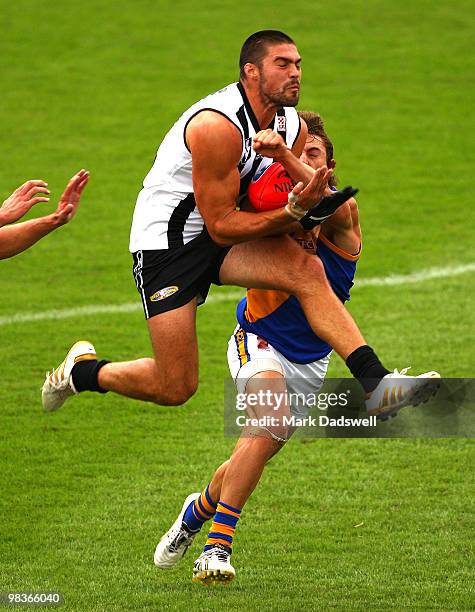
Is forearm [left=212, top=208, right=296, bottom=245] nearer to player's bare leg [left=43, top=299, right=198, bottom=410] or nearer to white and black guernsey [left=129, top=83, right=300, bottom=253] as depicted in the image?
white and black guernsey [left=129, top=83, right=300, bottom=253]

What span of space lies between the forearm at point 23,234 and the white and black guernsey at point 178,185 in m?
0.53

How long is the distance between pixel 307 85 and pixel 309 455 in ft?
37.0

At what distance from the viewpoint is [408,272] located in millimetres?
14180

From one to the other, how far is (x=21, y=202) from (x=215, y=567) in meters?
2.50

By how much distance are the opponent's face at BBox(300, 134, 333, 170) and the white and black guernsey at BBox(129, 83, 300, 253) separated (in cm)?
18

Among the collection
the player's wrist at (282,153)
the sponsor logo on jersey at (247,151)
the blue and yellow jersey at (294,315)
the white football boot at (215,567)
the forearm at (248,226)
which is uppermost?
the sponsor logo on jersey at (247,151)

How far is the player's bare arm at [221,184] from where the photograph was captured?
744 centimetres

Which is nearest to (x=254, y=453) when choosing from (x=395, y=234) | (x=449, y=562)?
(x=449, y=562)

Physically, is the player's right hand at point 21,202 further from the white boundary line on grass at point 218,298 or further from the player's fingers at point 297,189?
the white boundary line on grass at point 218,298

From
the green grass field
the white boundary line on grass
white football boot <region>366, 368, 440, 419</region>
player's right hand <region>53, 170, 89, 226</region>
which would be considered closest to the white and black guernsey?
player's right hand <region>53, 170, 89, 226</region>

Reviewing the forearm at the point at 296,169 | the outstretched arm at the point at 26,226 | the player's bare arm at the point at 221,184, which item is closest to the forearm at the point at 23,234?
the outstretched arm at the point at 26,226

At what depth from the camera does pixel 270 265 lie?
7660 millimetres

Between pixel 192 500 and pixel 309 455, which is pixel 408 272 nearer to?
pixel 309 455

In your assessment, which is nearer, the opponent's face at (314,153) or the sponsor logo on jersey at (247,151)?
the sponsor logo on jersey at (247,151)
